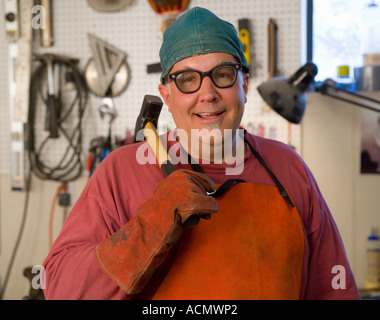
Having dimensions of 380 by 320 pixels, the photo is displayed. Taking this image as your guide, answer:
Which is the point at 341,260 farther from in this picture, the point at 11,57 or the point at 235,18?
the point at 11,57

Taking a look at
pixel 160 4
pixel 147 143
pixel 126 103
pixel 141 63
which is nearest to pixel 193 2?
pixel 160 4

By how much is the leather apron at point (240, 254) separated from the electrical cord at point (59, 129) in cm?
166

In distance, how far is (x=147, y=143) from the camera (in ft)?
4.00

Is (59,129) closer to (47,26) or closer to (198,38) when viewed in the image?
(47,26)

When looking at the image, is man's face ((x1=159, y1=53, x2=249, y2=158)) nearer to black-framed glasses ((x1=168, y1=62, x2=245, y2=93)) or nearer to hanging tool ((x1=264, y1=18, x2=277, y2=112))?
black-framed glasses ((x1=168, y1=62, x2=245, y2=93))

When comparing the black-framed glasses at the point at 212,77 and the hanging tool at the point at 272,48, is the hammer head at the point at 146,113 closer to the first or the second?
the black-framed glasses at the point at 212,77

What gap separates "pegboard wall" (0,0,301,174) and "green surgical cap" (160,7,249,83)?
135 cm

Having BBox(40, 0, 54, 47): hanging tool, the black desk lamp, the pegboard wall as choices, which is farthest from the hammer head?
BBox(40, 0, 54, 47): hanging tool

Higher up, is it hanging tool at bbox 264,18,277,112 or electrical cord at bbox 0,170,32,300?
hanging tool at bbox 264,18,277,112

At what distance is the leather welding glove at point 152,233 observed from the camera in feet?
2.94

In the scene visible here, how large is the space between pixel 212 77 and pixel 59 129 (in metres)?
1.70

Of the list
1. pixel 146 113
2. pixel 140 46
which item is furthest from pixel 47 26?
pixel 146 113

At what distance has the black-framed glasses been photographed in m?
1.13

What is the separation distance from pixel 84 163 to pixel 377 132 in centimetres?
163
